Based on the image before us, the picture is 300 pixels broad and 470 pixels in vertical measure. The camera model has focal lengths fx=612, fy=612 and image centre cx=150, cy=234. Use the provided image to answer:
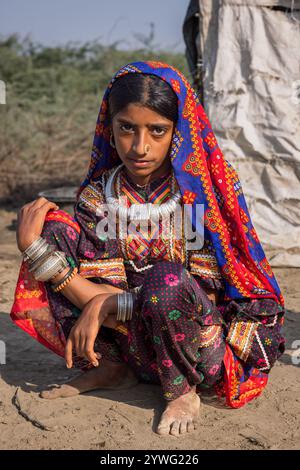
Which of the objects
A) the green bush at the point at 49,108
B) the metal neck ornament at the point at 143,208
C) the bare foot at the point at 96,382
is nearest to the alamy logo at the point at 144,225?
the metal neck ornament at the point at 143,208

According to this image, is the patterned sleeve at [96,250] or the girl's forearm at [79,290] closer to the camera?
the girl's forearm at [79,290]

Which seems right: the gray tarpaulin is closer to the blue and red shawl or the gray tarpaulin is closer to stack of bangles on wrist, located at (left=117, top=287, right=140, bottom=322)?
the blue and red shawl

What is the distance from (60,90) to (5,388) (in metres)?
9.48

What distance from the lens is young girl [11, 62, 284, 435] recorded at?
7.34ft

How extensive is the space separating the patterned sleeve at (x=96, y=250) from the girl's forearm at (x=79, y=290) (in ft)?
0.23

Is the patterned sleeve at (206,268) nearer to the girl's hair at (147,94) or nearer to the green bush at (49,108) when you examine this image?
the girl's hair at (147,94)

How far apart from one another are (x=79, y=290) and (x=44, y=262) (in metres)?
0.17

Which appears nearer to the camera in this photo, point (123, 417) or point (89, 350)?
point (89, 350)

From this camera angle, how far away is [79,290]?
7.54 feet

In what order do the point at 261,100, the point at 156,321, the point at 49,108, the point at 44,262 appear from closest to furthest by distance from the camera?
the point at 156,321 < the point at 44,262 < the point at 261,100 < the point at 49,108

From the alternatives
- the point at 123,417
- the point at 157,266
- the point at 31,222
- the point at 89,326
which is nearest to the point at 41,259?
the point at 31,222

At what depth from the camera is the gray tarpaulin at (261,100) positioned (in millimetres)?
4512

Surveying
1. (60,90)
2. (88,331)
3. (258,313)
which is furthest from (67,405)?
(60,90)

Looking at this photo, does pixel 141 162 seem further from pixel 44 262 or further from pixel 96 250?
pixel 44 262
